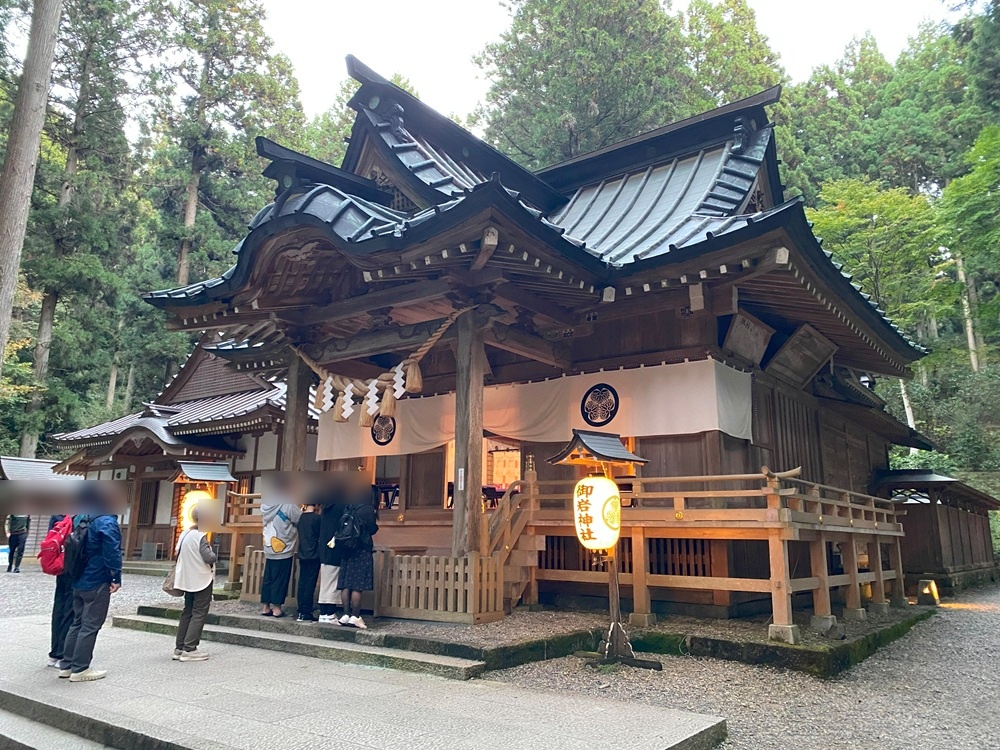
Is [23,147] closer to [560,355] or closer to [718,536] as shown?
[560,355]

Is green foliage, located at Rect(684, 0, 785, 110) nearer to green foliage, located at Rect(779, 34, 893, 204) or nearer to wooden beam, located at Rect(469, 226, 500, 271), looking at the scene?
green foliage, located at Rect(779, 34, 893, 204)

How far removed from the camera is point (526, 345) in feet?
28.9

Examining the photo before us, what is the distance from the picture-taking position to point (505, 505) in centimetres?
790

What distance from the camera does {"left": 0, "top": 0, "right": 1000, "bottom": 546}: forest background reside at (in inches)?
858

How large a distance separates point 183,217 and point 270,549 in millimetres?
25346

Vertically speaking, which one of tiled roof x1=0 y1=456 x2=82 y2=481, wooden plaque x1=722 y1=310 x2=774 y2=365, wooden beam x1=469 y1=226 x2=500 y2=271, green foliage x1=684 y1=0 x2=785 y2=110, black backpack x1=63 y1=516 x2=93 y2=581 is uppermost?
green foliage x1=684 y1=0 x2=785 y2=110

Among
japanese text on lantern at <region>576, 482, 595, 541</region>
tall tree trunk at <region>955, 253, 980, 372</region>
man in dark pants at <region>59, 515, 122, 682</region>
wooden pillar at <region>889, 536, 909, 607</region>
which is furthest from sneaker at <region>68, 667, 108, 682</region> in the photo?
tall tree trunk at <region>955, 253, 980, 372</region>

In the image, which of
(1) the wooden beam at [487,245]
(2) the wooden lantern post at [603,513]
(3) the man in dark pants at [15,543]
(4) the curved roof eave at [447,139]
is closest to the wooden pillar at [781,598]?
(2) the wooden lantern post at [603,513]

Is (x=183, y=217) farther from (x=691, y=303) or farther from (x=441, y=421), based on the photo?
(x=691, y=303)

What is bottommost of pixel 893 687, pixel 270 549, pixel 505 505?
pixel 893 687

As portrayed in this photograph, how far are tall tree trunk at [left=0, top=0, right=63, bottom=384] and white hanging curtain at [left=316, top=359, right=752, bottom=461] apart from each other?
15.9 ft

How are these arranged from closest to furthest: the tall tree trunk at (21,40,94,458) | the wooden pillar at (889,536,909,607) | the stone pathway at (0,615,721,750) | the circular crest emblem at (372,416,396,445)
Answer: the stone pathway at (0,615,721,750), the wooden pillar at (889,536,909,607), the circular crest emblem at (372,416,396,445), the tall tree trunk at (21,40,94,458)

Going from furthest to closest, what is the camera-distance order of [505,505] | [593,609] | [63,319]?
[63,319] < [593,609] < [505,505]

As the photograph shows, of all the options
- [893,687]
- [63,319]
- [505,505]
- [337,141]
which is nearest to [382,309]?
[505,505]
